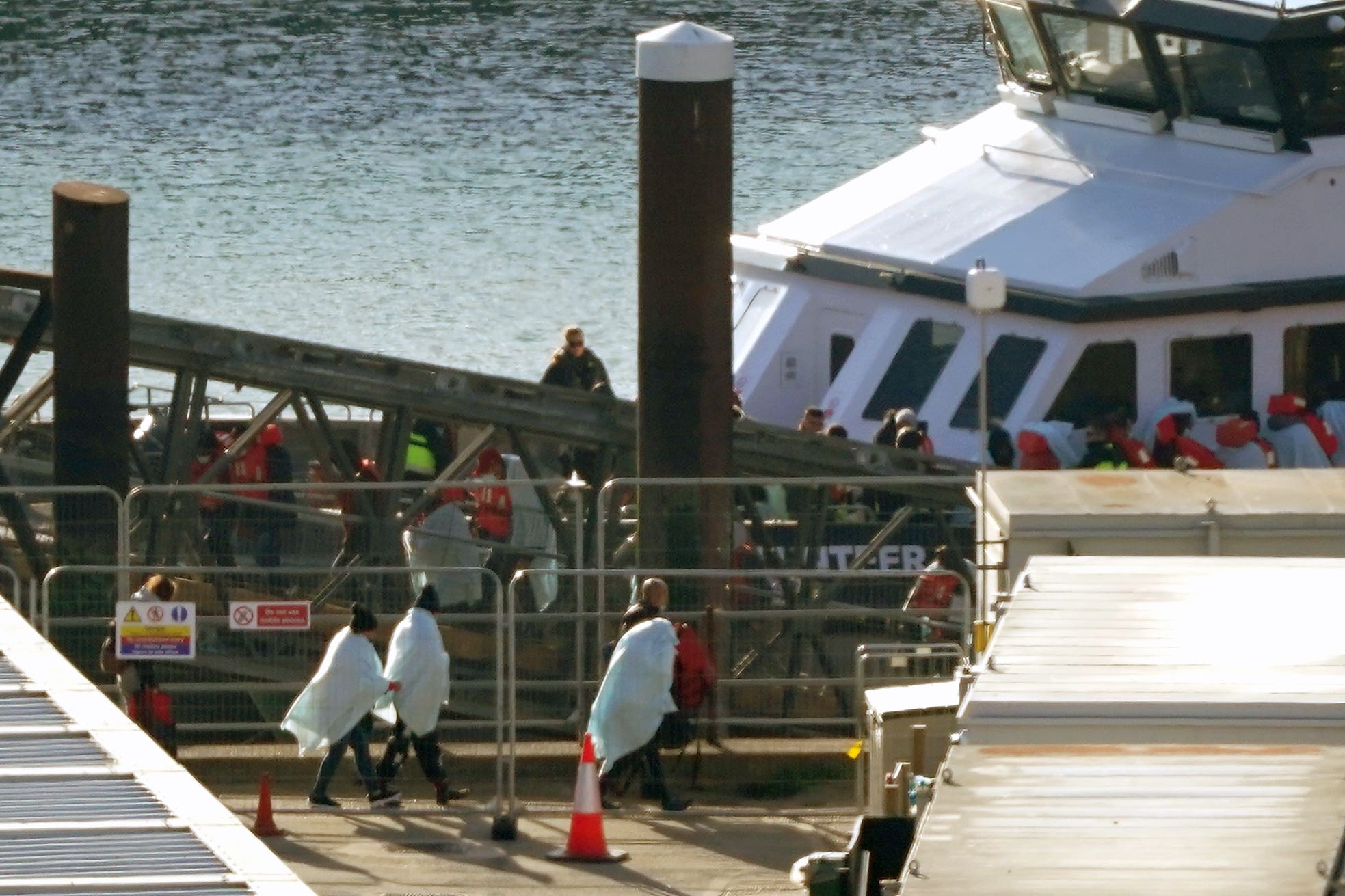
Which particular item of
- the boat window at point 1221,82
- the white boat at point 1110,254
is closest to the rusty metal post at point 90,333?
the white boat at point 1110,254

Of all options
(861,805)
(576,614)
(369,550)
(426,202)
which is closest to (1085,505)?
(861,805)

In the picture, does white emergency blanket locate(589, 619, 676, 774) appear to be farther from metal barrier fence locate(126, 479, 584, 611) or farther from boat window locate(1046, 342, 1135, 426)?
boat window locate(1046, 342, 1135, 426)

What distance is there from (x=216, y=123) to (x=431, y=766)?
1497 inches

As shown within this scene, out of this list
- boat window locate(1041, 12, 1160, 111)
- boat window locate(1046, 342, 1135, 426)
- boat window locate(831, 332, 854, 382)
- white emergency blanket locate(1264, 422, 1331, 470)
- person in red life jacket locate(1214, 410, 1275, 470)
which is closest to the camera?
person in red life jacket locate(1214, 410, 1275, 470)

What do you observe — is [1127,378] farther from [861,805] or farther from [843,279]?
[861,805]

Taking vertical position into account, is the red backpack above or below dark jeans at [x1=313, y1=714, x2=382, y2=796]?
above

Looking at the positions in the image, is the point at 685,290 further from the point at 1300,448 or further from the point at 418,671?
the point at 1300,448

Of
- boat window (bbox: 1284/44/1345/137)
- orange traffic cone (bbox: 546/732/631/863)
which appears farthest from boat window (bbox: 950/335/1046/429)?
orange traffic cone (bbox: 546/732/631/863)

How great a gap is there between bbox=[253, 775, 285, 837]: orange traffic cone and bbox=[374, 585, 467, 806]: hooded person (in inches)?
29.8

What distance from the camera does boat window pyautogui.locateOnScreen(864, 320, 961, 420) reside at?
19203mm

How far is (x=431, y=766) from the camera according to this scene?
46.3 ft

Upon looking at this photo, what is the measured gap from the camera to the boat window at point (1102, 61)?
20.0 m

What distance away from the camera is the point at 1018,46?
21.0m

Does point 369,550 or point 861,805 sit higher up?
point 369,550
